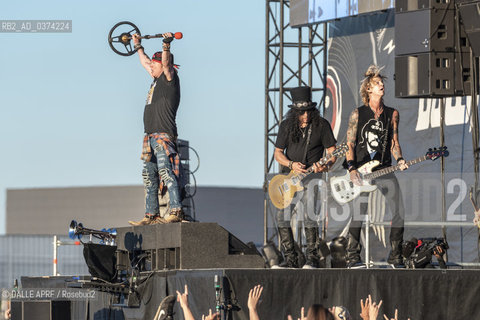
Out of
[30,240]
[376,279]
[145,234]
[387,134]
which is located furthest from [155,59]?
[30,240]

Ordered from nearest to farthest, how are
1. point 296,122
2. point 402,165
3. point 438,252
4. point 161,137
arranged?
point 402,165 < point 438,252 < point 296,122 < point 161,137

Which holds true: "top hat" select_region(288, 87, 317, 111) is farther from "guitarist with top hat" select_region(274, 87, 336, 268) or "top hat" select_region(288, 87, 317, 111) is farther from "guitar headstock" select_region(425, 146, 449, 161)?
"guitar headstock" select_region(425, 146, 449, 161)

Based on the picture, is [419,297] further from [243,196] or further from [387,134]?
[243,196]

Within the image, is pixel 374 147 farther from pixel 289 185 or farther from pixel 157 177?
pixel 157 177

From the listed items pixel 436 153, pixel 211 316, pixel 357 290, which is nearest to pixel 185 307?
pixel 211 316

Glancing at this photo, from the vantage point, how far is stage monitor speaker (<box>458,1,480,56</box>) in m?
12.2

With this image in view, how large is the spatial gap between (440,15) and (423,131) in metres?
6.99

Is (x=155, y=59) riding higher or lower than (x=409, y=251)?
higher

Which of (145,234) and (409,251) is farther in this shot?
(145,234)

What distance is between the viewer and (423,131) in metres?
19.7

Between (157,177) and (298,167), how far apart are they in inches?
83.0

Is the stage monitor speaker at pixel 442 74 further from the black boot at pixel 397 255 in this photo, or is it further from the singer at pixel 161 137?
the singer at pixel 161 137

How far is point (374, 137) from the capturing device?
41.1ft

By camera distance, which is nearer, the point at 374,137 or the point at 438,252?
the point at 438,252
